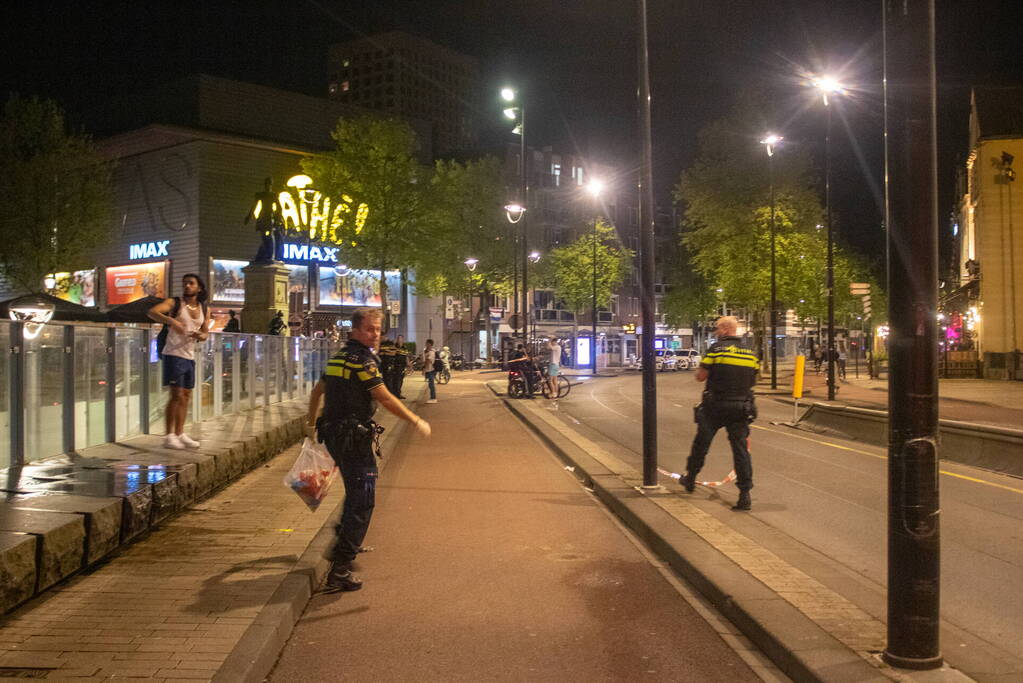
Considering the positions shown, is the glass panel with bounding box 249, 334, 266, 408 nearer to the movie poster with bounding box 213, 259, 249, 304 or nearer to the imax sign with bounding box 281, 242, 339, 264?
the movie poster with bounding box 213, 259, 249, 304

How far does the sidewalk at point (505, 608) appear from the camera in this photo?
4.49 metres

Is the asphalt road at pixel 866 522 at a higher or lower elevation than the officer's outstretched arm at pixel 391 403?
lower

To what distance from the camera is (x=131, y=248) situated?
4900 centimetres

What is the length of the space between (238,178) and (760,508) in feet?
141

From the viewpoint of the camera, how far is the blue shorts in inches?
359

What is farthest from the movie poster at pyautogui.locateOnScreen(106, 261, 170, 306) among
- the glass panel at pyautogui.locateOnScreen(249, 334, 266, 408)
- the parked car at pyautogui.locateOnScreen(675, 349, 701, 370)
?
the parked car at pyautogui.locateOnScreen(675, 349, 701, 370)

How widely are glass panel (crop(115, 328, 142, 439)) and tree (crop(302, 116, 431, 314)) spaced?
2544 cm

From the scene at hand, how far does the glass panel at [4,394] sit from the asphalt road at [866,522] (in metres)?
6.06

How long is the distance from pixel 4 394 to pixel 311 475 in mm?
2929

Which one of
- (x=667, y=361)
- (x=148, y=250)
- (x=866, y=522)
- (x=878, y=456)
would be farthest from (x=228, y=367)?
(x=667, y=361)

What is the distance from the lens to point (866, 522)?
324 inches

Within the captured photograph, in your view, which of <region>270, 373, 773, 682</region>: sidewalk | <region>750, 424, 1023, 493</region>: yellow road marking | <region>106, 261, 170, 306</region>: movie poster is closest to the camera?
<region>270, 373, 773, 682</region>: sidewalk

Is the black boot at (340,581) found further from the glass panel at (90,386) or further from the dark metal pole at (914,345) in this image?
the glass panel at (90,386)

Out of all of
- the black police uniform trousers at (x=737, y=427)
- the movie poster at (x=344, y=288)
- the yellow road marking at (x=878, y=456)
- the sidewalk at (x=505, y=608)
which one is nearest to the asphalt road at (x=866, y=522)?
the yellow road marking at (x=878, y=456)
